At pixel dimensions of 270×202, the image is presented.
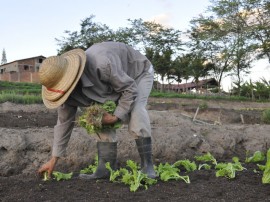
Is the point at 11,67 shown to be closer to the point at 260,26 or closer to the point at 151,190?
the point at 260,26

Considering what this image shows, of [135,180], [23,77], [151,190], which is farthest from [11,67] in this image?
[151,190]

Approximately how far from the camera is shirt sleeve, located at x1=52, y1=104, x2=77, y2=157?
3.92 m

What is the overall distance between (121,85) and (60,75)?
0.47 meters

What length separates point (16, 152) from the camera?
5082 mm

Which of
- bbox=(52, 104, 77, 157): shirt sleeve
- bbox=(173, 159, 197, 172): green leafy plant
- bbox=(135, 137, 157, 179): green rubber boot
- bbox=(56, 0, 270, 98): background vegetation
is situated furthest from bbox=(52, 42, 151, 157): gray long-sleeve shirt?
bbox=(56, 0, 270, 98): background vegetation

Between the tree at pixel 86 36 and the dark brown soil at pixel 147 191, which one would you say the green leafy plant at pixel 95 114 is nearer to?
the dark brown soil at pixel 147 191

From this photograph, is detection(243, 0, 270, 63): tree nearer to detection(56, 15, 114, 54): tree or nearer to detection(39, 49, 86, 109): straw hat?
detection(56, 15, 114, 54): tree

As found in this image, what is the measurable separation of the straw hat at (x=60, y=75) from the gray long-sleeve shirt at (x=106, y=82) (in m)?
0.14

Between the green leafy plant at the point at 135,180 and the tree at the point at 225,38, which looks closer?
the green leafy plant at the point at 135,180

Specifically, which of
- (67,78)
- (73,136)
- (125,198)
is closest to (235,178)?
(125,198)

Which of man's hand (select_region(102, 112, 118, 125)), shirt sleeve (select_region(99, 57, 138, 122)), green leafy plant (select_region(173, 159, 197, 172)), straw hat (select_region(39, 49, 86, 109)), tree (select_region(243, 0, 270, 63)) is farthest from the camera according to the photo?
tree (select_region(243, 0, 270, 63))

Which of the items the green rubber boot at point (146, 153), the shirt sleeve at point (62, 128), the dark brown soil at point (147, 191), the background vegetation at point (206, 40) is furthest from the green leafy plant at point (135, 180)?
the background vegetation at point (206, 40)

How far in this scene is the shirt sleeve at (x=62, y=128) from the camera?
3922 millimetres

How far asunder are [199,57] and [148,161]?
32.6 meters
